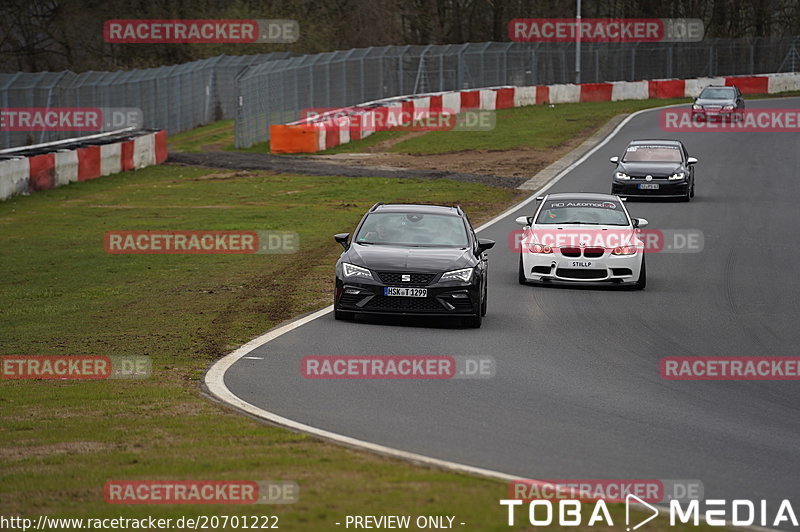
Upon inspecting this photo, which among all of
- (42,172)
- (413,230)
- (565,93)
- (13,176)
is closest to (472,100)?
(565,93)

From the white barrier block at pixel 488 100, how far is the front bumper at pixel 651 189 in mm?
25055

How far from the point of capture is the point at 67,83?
45.4 metres

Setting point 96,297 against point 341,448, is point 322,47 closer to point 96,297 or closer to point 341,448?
point 96,297

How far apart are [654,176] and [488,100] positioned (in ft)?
84.2

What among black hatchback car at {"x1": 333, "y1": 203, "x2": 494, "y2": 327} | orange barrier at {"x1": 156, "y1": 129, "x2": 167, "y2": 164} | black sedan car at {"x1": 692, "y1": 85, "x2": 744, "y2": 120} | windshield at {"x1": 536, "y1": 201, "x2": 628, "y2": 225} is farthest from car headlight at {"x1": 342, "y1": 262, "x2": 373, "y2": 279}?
black sedan car at {"x1": 692, "y1": 85, "x2": 744, "y2": 120}

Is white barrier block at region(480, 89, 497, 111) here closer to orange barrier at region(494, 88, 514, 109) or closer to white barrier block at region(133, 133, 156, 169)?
orange barrier at region(494, 88, 514, 109)

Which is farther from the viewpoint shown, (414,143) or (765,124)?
(765,124)

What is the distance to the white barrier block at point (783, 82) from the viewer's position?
69.8 metres

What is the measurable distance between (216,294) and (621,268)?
6294 mm

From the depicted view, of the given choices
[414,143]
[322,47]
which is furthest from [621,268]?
[322,47]

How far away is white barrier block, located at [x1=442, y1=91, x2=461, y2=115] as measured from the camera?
174 feet

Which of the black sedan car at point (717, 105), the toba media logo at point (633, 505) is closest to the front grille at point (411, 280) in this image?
the toba media logo at point (633, 505)

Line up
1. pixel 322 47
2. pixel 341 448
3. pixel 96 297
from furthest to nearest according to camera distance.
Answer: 1. pixel 322 47
2. pixel 96 297
3. pixel 341 448

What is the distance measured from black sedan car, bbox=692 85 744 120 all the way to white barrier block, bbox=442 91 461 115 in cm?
983
